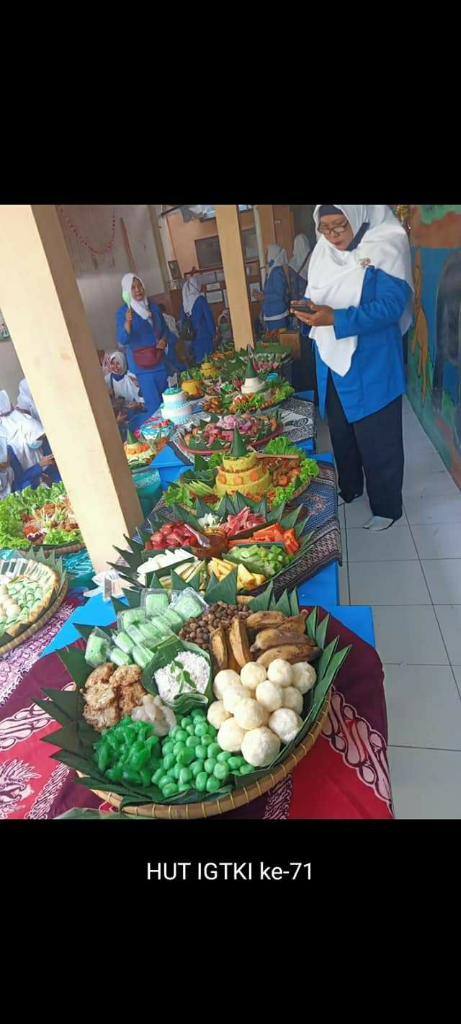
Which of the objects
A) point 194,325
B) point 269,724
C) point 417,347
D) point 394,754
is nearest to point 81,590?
point 269,724

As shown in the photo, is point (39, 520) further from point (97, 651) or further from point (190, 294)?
point (190, 294)

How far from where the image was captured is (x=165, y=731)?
136 cm

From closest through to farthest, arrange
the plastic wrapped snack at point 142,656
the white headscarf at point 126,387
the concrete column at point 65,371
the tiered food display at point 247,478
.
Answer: the plastic wrapped snack at point 142,656
the concrete column at point 65,371
the tiered food display at point 247,478
the white headscarf at point 126,387

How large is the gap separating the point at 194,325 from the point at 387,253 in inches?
246

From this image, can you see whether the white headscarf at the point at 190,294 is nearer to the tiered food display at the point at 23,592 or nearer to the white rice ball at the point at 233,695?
the tiered food display at the point at 23,592

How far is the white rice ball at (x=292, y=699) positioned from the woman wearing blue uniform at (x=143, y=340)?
476 cm

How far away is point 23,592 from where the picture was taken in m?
2.32

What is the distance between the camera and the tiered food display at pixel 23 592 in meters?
2.08

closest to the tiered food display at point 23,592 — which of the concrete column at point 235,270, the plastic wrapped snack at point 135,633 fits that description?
the plastic wrapped snack at point 135,633

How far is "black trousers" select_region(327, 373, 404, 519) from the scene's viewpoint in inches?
129

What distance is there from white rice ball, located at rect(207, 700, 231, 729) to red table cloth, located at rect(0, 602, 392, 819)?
202 millimetres

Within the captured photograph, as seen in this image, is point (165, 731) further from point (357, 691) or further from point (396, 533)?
point (396, 533)

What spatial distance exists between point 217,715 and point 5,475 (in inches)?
140

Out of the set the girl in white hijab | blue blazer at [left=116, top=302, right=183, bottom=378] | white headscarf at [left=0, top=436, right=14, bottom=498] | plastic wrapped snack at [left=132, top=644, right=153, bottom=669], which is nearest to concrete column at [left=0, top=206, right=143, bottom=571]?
plastic wrapped snack at [left=132, top=644, right=153, bottom=669]
